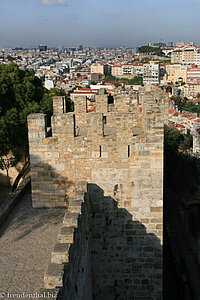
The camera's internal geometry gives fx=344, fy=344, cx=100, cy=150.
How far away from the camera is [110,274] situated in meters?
7.25

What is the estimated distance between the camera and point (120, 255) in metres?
7.20

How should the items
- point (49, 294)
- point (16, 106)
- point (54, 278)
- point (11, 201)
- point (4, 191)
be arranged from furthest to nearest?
point (4, 191) < point (16, 106) < point (11, 201) < point (54, 278) < point (49, 294)

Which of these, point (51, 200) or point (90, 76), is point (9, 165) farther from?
point (90, 76)

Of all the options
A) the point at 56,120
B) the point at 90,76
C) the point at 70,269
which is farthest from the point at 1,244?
the point at 90,76

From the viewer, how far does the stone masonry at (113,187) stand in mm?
6797

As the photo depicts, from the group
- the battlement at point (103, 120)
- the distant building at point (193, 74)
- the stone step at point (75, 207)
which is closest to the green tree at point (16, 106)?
the battlement at point (103, 120)

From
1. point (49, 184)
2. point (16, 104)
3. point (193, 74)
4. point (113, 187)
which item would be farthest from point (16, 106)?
point (193, 74)

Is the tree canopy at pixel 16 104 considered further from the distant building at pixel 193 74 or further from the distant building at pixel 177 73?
the distant building at pixel 177 73

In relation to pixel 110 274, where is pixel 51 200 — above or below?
above

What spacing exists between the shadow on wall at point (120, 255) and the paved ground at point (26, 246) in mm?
900

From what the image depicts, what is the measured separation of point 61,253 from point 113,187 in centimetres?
264

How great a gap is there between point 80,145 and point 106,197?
1187 millimetres

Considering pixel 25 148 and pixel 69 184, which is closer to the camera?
pixel 69 184

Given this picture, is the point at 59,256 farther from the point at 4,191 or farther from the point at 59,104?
the point at 4,191
